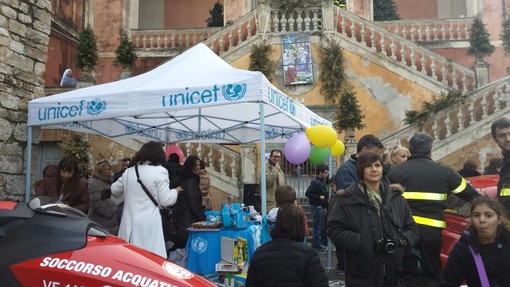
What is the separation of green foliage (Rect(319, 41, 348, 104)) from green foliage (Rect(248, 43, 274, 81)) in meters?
1.58

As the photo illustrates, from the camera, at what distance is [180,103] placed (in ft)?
18.6

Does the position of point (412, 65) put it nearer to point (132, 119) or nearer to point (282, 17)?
point (282, 17)

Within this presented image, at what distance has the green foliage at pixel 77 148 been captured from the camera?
11.6 meters

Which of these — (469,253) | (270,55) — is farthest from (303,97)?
(469,253)

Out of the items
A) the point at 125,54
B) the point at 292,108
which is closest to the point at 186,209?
the point at 292,108

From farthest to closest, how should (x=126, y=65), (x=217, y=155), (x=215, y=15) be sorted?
(x=215, y=15), (x=126, y=65), (x=217, y=155)

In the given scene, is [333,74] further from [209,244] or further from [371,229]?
[371,229]

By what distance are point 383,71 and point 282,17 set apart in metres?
3.50

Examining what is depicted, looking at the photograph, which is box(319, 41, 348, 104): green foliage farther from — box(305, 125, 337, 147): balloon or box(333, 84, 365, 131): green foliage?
box(305, 125, 337, 147): balloon

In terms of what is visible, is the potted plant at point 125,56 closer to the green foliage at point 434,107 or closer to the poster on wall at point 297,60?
the poster on wall at point 297,60

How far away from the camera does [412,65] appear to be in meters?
13.7

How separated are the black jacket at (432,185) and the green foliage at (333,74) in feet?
32.3

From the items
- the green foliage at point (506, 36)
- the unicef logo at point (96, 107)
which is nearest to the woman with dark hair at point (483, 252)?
the unicef logo at point (96, 107)

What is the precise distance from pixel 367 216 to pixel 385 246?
240 millimetres
